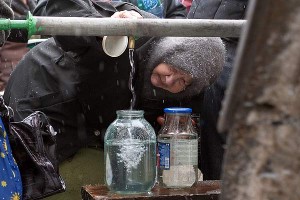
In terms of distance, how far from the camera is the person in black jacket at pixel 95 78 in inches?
121

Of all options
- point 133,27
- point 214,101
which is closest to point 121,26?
point 133,27

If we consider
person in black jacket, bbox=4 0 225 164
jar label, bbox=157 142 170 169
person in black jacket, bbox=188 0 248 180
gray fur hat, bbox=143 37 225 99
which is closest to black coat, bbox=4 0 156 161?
person in black jacket, bbox=4 0 225 164

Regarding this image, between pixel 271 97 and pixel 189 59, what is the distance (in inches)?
98.8

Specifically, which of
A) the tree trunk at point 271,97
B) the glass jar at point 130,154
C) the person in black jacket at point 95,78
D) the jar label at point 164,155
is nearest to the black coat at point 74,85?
the person in black jacket at point 95,78

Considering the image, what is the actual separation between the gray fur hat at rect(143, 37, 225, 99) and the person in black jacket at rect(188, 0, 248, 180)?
288 mm

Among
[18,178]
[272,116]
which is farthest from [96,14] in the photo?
[272,116]

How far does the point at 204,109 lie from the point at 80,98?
2.43ft

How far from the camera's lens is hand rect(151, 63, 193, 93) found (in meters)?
3.09

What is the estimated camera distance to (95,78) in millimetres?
3109

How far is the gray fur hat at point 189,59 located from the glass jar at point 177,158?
0.22 m

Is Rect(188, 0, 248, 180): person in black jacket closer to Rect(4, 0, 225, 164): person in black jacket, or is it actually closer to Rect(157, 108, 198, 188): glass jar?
Rect(4, 0, 225, 164): person in black jacket

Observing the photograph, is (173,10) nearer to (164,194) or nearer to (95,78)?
(95,78)

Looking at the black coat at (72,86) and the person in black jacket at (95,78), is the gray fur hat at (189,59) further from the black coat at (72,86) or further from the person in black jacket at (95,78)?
the black coat at (72,86)

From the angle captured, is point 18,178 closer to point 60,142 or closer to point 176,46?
point 60,142
